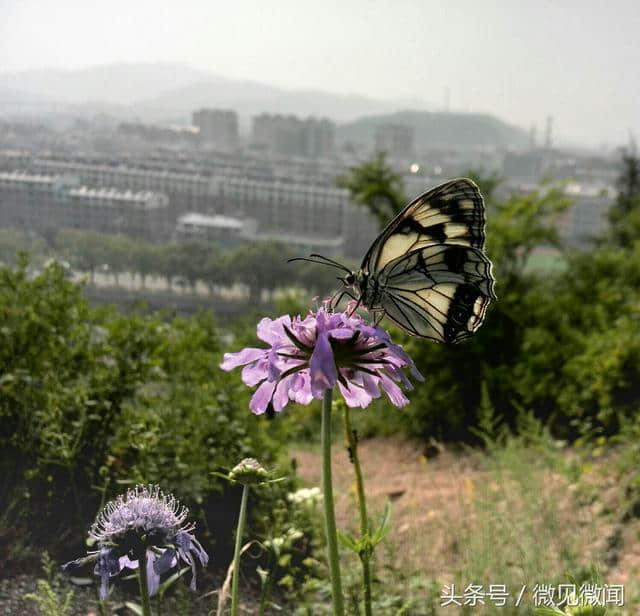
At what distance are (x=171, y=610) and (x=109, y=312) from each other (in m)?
1.43

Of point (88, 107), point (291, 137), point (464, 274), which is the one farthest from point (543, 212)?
point (464, 274)

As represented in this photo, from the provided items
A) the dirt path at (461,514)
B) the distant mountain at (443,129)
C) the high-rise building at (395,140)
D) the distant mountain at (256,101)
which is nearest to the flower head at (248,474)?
the dirt path at (461,514)

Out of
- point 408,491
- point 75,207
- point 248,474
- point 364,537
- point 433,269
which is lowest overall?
point 408,491

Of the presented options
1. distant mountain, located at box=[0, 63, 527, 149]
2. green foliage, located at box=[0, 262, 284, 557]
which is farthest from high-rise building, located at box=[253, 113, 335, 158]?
green foliage, located at box=[0, 262, 284, 557]

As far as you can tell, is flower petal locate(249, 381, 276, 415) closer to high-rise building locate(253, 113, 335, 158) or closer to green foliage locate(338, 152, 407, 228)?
high-rise building locate(253, 113, 335, 158)

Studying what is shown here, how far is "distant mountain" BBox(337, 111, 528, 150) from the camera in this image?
198 inches

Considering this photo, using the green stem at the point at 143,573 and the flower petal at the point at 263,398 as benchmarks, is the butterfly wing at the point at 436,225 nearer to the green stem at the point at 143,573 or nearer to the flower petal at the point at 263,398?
the flower petal at the point at 263,398

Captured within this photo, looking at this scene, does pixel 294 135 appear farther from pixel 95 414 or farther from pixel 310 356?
pixel 310 356

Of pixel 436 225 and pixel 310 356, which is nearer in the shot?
pixel 310 356

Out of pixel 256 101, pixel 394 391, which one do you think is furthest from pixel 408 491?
pixel 394 391

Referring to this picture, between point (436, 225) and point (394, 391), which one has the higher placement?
point (436, 225)

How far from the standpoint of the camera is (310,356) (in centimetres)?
83

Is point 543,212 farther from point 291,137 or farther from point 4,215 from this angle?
point 4,215

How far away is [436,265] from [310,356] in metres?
0.37
